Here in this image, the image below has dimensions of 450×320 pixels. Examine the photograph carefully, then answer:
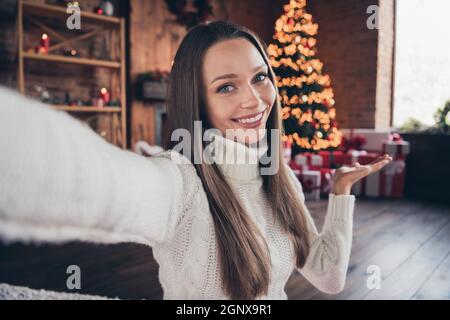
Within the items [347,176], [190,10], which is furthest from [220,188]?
[190,10]

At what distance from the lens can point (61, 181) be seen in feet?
0.97

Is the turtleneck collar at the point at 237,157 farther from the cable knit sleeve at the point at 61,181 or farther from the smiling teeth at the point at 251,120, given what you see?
the cable knit sleeve at the point at 61,181

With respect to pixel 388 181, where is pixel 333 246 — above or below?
above

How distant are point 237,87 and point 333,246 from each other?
0.42 meters

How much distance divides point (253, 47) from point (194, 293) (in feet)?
1.51

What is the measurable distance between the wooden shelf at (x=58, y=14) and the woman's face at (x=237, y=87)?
3591 millimetres

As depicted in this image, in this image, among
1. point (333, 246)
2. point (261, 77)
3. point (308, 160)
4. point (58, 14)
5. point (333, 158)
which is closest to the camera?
point (261, 77)

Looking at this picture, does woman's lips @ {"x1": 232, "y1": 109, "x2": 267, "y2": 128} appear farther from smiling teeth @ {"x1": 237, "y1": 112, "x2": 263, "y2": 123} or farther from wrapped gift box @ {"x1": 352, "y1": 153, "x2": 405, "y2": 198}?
wrapped gift box @ {"x1": 352, "y1": 153, "x2": 405, "y2": 198}

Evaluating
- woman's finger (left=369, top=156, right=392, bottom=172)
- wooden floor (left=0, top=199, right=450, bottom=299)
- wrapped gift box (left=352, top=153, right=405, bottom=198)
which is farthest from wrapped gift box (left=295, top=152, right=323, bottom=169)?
woman's finger (left=369, top=156, right=392, bottom=172)

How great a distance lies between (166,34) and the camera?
5.13 meters

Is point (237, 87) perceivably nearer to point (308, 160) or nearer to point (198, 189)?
point (198, 189)

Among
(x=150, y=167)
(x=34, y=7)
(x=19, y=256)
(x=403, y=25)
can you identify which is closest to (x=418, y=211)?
(x=403, y=25)

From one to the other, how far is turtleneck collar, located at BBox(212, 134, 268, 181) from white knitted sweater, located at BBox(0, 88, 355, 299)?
9 centimetres

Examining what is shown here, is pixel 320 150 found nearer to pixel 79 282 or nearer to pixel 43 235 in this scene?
pixel 79 282
